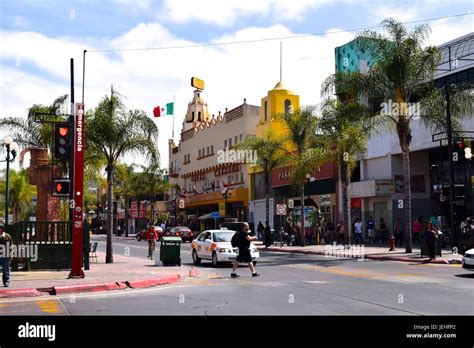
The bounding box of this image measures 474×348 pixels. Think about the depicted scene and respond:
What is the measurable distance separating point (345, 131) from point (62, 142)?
20.5 m

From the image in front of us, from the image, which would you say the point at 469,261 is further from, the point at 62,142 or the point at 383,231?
the point at 383,231

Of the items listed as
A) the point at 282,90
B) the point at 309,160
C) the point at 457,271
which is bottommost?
the point at 457,271

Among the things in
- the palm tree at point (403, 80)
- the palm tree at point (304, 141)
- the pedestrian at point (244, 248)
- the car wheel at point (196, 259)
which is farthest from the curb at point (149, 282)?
the palm tree at point (304, 141)

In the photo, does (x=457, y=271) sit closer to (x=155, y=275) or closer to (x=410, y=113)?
(x=155, y=275)

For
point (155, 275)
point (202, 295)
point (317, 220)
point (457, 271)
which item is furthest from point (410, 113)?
point (202, 295)

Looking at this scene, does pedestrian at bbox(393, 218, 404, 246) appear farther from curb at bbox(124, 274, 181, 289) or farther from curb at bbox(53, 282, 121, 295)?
curb at bbox(53, 282, 121, 295)

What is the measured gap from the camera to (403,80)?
94.3 ft

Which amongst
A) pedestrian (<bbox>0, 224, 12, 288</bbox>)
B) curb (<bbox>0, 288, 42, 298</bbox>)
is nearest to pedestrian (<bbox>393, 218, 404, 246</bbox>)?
pedestrian (<bbox>0, 224, 12, 288</bbox>)

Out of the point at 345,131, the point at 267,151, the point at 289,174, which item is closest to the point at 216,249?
the point at 345,131

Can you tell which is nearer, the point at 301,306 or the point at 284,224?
the point at 301,306

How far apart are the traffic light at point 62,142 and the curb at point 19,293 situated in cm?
417

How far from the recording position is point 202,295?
1383cm

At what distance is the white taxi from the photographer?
23.3 m
